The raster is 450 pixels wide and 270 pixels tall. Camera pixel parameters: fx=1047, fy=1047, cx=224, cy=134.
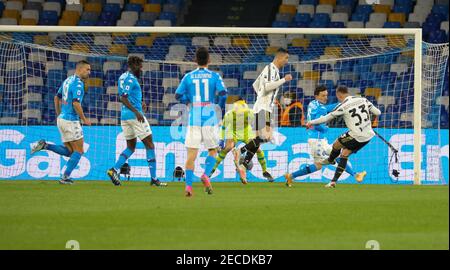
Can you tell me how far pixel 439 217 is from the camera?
1095 centimetres

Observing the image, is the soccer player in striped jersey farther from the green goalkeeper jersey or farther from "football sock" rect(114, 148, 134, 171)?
"football sock" rect(114, 148, 134, 171)

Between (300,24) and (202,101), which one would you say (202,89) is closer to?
(202,101)

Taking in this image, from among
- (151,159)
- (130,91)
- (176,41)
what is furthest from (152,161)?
(176,41)

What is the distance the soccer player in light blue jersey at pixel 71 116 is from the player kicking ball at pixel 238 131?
233cm

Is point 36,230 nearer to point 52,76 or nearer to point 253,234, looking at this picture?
point 253,234

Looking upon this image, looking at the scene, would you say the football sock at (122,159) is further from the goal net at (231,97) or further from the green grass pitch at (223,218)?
the goal net at (231,97)

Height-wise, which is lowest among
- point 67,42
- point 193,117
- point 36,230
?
point 36,230

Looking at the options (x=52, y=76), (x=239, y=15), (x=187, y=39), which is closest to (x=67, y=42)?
(x=52, y=76)

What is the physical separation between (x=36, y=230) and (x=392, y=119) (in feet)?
37.3

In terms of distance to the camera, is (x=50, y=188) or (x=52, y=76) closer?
(x=50, y=188)

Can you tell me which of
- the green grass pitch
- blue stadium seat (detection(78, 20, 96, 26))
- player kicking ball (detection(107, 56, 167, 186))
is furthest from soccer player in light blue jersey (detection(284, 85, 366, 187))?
blue stadium seat (detection(78, 20, 96, 26))

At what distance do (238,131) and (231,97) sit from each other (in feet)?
10.7

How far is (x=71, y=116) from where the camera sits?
16.6m

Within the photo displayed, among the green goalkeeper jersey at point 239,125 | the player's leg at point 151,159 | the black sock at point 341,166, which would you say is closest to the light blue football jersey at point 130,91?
the player's leg at point 151,159
